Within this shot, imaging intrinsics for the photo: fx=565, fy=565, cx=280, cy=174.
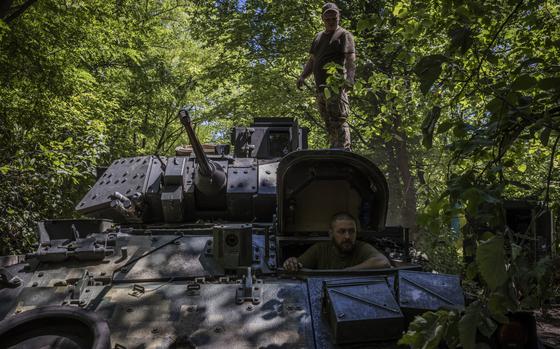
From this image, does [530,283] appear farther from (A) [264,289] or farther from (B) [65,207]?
(B) [65,207]

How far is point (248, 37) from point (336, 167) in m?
10.2

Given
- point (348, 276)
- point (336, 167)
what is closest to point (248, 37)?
point (336, 167)

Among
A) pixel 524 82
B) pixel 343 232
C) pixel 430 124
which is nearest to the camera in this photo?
pixel 524 82

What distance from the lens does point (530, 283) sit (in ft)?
7.82

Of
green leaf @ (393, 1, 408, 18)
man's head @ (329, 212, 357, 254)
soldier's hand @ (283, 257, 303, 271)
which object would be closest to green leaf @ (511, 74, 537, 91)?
green leaf @ (393, 1, 408, 18)

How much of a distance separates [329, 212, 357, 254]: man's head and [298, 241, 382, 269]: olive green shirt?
0.21 ft

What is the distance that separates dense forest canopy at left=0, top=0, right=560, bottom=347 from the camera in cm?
262

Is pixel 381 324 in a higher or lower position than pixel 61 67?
lower

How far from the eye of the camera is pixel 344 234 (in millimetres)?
5242

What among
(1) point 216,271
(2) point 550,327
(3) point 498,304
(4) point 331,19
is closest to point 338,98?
(4) point 331,19

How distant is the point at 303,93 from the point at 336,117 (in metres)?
9.19

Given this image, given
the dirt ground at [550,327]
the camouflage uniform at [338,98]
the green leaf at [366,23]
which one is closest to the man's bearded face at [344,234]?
the green leaf at [366,23]

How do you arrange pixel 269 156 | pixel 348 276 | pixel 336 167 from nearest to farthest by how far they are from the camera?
pixel 348 276 < pixel 336 167 < pixel 269 156

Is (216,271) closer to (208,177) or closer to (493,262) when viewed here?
(208,177)
